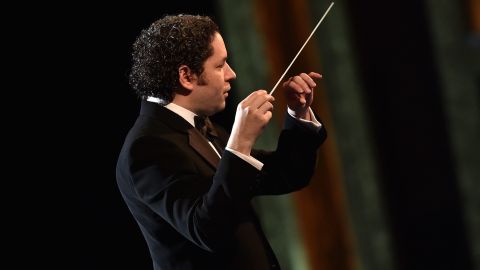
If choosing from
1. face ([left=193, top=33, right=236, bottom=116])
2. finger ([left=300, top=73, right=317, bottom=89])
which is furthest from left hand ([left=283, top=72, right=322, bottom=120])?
face ([left=193, top=33, right=236, bottom=116])

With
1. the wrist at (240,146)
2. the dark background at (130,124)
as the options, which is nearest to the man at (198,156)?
the wrist at (240,146)

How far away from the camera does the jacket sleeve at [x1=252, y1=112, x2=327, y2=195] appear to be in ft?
6.26

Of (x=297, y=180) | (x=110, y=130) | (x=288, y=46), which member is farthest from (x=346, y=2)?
(x=297, y=180)

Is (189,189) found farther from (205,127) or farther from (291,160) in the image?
(291,160)

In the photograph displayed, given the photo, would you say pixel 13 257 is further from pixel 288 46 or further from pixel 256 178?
pixel 256 178

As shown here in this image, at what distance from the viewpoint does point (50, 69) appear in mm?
2891

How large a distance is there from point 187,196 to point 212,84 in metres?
0.30

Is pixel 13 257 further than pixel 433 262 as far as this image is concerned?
No

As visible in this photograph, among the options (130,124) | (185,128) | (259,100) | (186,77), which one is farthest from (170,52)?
(130,124)

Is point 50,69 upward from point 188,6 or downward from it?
downward

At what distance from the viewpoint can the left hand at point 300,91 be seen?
1828 millimetres

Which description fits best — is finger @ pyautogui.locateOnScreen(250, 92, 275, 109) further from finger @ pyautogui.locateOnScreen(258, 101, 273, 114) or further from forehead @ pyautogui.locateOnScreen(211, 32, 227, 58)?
forehead @ pyautogui.locateOnScreen(211, 32, 227, 58)

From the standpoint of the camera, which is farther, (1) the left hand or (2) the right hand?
(1) the left hand

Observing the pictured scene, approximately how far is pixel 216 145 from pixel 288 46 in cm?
150
